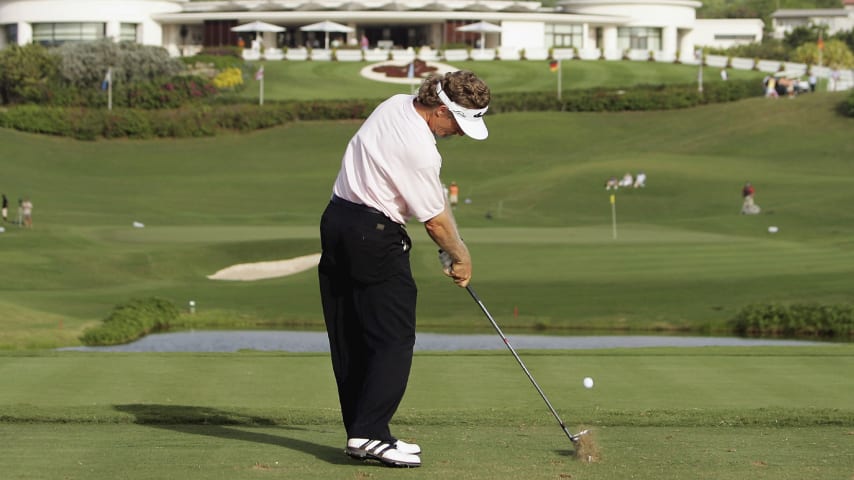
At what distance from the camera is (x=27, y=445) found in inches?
331

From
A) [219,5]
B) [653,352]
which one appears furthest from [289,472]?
[219,5]

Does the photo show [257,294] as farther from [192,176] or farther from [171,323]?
[192,176]

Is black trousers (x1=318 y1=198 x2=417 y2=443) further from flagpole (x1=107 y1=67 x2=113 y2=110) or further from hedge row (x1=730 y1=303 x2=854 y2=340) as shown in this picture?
flagpole (x1=107 y1=67 x2=113 y2=110)

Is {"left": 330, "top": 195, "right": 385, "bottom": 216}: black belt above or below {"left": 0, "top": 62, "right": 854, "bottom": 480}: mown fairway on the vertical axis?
above

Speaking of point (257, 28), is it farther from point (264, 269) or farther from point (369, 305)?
point (369, 305)

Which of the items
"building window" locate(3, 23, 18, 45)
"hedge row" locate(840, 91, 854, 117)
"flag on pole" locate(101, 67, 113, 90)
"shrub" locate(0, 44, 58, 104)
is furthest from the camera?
"building window" locate(3, 23, 18, 45)

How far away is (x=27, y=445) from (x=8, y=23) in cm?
9463

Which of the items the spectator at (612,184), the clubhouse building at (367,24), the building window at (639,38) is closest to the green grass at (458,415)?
the spectator at (612,184)

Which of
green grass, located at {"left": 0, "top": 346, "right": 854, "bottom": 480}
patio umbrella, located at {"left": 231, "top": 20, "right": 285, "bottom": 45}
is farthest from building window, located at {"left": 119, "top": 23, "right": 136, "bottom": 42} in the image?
green grass, located at {"left": 0, "top": 346, "right": 854, "bottom": 480}

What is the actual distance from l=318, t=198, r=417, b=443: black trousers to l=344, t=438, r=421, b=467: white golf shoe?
0.05 m

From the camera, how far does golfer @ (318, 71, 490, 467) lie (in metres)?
7.88

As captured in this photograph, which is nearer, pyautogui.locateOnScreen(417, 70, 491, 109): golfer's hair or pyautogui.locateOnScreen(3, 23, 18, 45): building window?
pyautogui.locateOnScreen(417, 70, 491, 109): golfer's hair

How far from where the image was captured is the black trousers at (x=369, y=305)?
317 inches

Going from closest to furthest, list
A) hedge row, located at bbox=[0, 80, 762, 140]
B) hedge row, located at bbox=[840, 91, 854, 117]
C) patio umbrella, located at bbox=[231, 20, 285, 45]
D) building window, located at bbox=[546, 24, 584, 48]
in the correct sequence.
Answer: hedge row, located at bbox=[840, 91, 854, 117] < hedge row, located at bbox=[0, 80, 762, 140] < patio umbrella, located at bbox=[231, 20, 285, 45] < building window, located at bbox=[546, 24, 584, 48]
